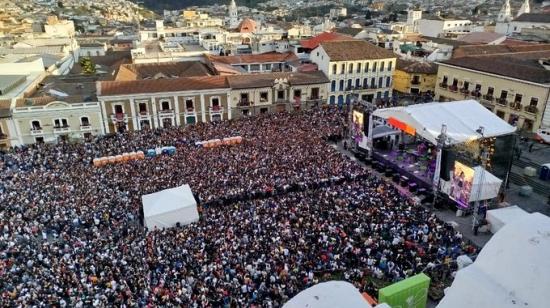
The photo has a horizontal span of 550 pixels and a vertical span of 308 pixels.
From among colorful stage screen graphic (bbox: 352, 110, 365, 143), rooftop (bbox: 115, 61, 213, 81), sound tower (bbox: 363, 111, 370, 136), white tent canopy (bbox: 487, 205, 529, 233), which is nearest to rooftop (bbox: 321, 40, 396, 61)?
rooftop (bbox: 115, 61, 213, 81)

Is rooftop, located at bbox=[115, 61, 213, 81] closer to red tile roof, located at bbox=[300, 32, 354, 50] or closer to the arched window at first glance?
the arched window

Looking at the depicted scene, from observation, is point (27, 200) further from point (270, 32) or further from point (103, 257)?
point (270, 32)

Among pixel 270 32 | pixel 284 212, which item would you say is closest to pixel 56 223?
pixel 284 212

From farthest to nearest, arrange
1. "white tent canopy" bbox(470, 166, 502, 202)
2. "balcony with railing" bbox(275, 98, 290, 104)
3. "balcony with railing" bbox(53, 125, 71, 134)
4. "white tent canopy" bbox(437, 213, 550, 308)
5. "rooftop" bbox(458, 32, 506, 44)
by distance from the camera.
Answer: "rooftop" bbox(458, 32, 506, 44), "balcony with railing" bbox(275, 98, 290, 104), "balcony with railing" bbox(53, 125, 71, 134), "white tent canopy" bbox(470, 166, 502, 202), "white tent canopy" bbox(437, 213, 550, 308)

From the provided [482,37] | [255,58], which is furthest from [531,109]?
[482,37]

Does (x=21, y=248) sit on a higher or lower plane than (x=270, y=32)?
lower

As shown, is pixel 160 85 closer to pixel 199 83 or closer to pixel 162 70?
pixel 199 83
